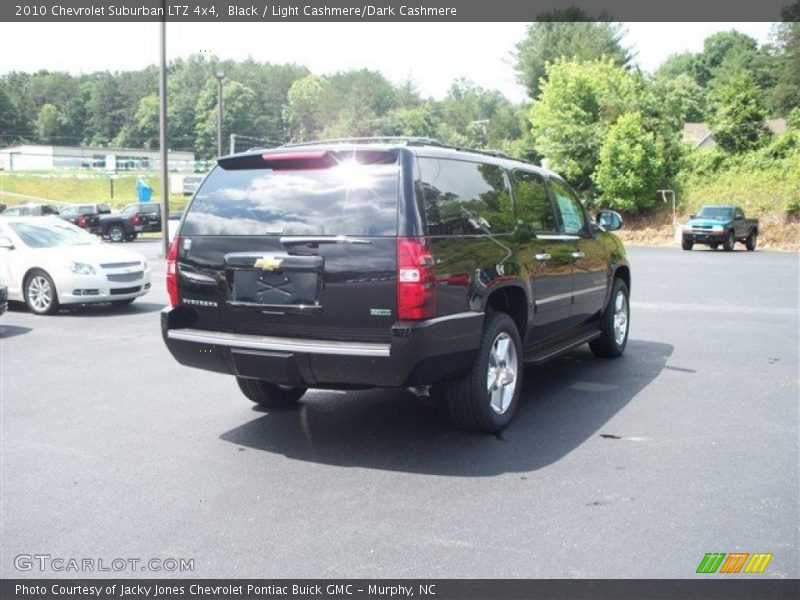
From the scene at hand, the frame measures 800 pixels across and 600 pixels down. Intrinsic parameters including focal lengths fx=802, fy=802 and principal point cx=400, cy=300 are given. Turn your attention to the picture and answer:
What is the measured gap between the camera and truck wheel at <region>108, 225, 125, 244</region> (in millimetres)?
35188

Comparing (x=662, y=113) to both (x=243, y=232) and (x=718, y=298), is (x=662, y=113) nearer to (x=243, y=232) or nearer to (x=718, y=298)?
(x=718, y=298)

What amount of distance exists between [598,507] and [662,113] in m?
42.3

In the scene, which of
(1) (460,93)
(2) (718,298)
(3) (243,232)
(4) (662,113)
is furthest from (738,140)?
(1) (460,93)

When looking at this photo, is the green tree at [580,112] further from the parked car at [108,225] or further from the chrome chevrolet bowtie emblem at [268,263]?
the chrome chevrolet bowtie emblem at [268,263]

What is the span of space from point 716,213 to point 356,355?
30183 mm

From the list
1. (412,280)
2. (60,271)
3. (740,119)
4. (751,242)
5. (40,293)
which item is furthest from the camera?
(740,119)

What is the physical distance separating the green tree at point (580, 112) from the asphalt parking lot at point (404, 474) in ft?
→ 117

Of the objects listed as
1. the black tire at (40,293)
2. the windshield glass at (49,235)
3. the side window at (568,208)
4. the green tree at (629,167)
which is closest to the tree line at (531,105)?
the green tree at (629,167)

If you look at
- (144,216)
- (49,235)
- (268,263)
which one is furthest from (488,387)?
(144,216)

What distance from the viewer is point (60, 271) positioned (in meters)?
12.2

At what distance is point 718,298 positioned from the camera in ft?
47.8

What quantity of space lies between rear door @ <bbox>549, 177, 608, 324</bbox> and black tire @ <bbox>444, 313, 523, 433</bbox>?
5.04 ft

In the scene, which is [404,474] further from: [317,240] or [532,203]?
[532,203]

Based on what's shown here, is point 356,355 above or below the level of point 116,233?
above
